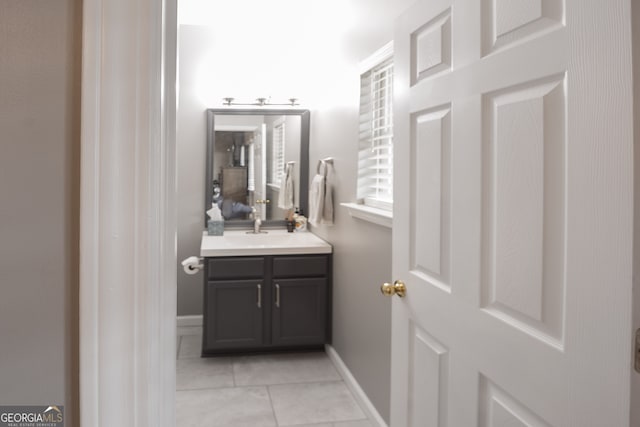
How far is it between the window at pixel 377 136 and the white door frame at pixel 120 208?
71.8 inches

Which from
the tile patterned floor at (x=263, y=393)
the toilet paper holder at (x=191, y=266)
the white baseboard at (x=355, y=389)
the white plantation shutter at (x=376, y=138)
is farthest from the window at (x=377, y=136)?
the toilet paper holder at (x=191, y=266)

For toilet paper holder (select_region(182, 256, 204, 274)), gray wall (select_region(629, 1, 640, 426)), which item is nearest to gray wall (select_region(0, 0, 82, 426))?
gray wall (select_region(629, 1, 640, 426))

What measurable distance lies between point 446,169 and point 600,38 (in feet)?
1.90

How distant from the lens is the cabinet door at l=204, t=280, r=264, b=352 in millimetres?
3314

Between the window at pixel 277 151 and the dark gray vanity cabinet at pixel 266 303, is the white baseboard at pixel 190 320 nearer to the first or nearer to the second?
the dark gray vanity cabinet at pixel 266 303

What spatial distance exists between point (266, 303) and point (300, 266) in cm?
34

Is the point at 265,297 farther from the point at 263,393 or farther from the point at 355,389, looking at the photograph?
the point at 355,389

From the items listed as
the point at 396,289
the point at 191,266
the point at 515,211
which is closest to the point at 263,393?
the point at 191,266

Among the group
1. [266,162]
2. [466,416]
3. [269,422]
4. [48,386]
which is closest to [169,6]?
[48,386]

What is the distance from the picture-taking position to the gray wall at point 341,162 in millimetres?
2459

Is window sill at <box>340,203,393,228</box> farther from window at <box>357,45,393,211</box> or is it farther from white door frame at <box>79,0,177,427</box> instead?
white door frame at <box>79,0,177,427</box>

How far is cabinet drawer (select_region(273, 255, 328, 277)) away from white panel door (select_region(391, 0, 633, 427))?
1775 millimetres

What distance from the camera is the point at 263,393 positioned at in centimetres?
291

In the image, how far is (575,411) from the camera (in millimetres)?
907
